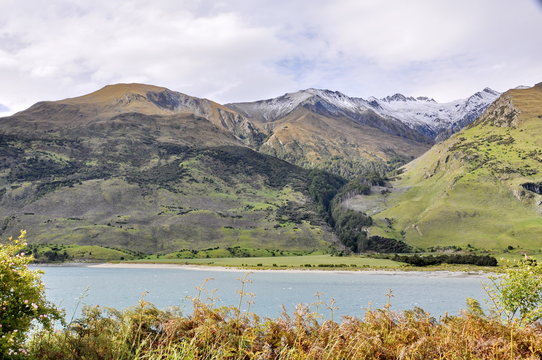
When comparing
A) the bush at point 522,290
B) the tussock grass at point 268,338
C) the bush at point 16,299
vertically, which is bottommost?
the bush at point 522,290

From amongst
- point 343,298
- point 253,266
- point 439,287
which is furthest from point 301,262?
point 343,298

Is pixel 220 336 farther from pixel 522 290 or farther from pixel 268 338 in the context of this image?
pixel 522 290

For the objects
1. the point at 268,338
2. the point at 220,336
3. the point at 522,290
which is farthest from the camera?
the point at 522,290

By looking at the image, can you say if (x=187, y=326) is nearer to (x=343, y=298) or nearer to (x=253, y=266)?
(x=343, y=298)

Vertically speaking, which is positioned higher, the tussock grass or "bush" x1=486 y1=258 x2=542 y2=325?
the tussock grass

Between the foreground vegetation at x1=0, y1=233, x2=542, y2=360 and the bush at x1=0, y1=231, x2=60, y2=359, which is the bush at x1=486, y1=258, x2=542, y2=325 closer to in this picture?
the foreground vegetation at x1=0, y1=233, x2=542, y2=360

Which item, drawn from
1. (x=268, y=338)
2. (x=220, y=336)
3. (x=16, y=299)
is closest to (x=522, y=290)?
(x=268, y=338)

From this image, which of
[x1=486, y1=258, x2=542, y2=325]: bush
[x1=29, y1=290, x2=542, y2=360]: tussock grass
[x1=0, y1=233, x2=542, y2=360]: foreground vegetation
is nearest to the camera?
[x1=0, y1=233, x2=542, y2=360]: foreground vegetation

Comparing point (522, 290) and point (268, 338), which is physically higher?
point (268, 338)

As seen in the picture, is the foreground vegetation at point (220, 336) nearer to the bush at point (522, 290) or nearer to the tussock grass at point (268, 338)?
the tussock grass at point (268, 338)

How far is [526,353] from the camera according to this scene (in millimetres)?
11812

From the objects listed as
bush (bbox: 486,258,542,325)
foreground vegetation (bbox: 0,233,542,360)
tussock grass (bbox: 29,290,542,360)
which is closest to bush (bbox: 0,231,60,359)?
foreground vegetation (bbox: 0,233,542,360)

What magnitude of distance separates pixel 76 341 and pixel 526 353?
490 inches

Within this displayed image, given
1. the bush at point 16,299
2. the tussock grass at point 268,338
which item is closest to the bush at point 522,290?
the tussock grass at point 268,338
